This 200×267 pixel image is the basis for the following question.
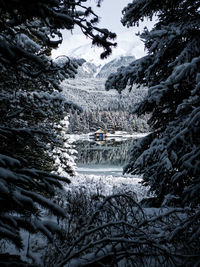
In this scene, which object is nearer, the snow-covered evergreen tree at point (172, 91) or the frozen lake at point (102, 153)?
the snow-covered evergreen tree at point (172, 91)

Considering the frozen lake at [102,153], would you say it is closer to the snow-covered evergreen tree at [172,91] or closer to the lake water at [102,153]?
the lake water at [102,153]

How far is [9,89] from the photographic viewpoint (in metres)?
5.16

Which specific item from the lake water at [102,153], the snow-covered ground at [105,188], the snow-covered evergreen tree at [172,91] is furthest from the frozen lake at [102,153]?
the snow-covered evergreen tree at [172,91]

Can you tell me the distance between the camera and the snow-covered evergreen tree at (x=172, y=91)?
305 centimetres

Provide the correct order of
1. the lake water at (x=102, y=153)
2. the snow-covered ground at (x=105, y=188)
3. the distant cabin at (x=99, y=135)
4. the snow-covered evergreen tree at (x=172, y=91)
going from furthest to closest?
1. the distant cabin at (x=99, y=135)
2. the lake water at (x=102, y=153)
3. the snow-covered ground at (x=105, y=188)
4. the snow-covered evergreen tree at (x=172, y=91)

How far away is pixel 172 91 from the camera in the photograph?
4527 millimetres

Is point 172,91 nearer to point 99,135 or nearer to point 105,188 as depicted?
point 105,188

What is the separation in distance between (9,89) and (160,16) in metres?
4.44

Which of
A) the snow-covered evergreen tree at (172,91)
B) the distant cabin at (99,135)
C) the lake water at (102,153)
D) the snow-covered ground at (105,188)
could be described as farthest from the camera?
the distant cabin at (99,135)

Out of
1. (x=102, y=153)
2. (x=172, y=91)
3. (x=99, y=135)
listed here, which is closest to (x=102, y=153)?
(x=102, y=153)

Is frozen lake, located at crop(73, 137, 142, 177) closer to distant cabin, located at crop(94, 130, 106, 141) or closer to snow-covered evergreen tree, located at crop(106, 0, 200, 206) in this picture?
distant cabin, located at crop(94, 130, 106, 141)

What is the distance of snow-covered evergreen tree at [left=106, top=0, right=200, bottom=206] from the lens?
10.0ft

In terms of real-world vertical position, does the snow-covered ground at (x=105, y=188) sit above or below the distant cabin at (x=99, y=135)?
below

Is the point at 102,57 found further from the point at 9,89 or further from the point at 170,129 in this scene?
the point at 9,89
